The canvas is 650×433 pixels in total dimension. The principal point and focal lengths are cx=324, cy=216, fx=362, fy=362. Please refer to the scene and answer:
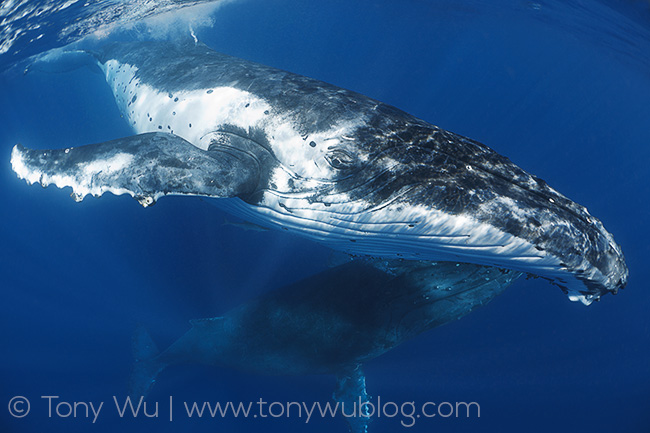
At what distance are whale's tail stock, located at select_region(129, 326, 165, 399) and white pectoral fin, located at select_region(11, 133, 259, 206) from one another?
5529 mm

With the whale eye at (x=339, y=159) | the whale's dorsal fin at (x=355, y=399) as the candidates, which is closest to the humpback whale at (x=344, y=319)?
the whale's dorsal fin at (x=355, y=399)

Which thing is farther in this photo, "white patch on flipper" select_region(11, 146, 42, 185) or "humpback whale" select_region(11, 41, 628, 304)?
"white patch on flipper" select_region(11, 146, 42, 185)

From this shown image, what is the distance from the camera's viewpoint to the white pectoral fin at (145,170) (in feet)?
14.3

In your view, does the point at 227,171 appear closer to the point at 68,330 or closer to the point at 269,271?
the point at 269,271

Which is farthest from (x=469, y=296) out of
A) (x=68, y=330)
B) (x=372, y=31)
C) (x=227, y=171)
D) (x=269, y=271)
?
(x=372, y=31)

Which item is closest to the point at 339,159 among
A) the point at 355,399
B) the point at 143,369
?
the point at 355,399

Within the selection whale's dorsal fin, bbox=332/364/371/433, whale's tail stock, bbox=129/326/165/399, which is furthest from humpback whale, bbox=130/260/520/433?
whale's tail stock, bbox=129/326/165/399

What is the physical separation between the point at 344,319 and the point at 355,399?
6.52 feet

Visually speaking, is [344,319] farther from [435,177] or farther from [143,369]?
[143,369]

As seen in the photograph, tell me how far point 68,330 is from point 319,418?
25.8 feet

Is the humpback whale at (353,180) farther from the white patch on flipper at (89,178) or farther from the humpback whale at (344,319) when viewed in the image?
the humpback whale at (344,319)

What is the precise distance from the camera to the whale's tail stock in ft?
29.3

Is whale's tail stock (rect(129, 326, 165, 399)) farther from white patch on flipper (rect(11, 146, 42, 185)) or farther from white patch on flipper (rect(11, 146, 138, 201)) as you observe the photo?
white patch on flipper (rect(11, 146, 138, 201))

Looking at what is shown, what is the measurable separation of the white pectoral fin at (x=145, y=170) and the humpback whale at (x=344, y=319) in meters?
3.20
